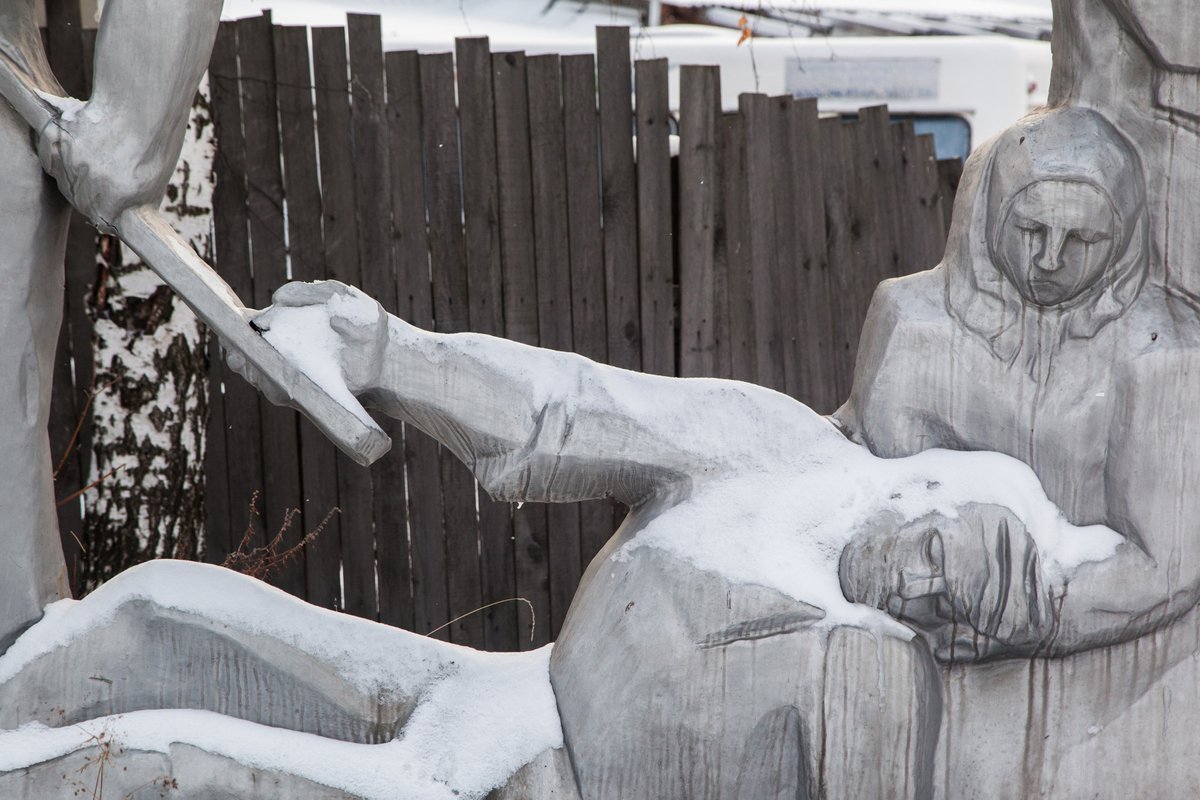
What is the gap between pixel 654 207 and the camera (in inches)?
143

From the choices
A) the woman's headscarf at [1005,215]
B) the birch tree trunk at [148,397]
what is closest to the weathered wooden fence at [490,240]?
the birch tree trunk at [148,397]

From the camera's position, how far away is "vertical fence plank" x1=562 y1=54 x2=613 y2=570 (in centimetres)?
354

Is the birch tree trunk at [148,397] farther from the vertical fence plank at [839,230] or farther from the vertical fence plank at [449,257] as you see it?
the vertical fence plank at [839,230]

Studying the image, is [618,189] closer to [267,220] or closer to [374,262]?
[374,262]

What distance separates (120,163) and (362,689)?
2.49ft

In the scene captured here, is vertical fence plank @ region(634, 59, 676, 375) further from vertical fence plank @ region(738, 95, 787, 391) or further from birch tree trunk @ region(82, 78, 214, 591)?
birch tree trunk @ region(82, 78, 214, 591)

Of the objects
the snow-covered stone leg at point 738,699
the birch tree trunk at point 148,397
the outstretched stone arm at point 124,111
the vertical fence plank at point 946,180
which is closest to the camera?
the snow-covered stone leg at point 738,699

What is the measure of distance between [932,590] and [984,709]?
20 cm

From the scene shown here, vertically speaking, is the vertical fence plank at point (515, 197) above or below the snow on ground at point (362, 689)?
above

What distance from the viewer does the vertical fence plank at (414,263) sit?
348cm

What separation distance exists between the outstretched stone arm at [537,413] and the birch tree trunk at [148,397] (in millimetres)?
1756

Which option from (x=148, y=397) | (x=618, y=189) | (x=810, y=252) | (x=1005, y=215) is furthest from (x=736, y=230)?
(x=1005, y=215)

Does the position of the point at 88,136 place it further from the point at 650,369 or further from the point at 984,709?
the point at 650,369

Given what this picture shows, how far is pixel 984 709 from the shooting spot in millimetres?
1644
